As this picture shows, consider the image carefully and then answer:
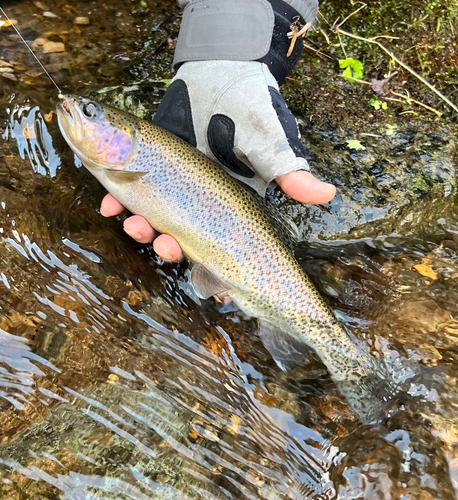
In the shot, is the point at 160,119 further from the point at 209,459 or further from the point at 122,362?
the point at 209,459

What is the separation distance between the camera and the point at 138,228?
2.58m

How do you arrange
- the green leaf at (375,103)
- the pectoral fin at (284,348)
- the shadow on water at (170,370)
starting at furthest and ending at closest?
the green leaf at (375,103) → the pectoral fin at (284,348) → the shadow on water at (170,370)

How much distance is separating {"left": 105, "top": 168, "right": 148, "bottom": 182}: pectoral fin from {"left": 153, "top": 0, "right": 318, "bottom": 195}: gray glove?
430 mm

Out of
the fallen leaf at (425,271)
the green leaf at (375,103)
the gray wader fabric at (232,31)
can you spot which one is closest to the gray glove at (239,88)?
the gray wader fabric at (232,31)

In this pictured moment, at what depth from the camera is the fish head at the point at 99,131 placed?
2535 mm

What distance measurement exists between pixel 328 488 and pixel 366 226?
69.1 inches

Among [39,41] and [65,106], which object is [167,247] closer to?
[65,106]

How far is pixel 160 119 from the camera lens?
277 cm

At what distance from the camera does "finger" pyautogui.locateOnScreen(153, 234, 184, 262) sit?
255cm

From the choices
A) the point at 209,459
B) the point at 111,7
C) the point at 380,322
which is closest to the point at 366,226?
the point at 380,322

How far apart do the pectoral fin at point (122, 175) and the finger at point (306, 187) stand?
0.90 meters

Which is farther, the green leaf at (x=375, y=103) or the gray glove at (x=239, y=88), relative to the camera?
the green leaf at (x=375, y=103)

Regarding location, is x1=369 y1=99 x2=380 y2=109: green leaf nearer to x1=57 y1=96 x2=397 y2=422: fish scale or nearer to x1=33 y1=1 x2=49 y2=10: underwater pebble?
x1=57 y1=96 x2=397 y2=422: fish scale

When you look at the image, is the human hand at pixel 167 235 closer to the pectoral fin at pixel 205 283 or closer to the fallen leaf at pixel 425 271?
the pectoral fin at pixel 205 283
